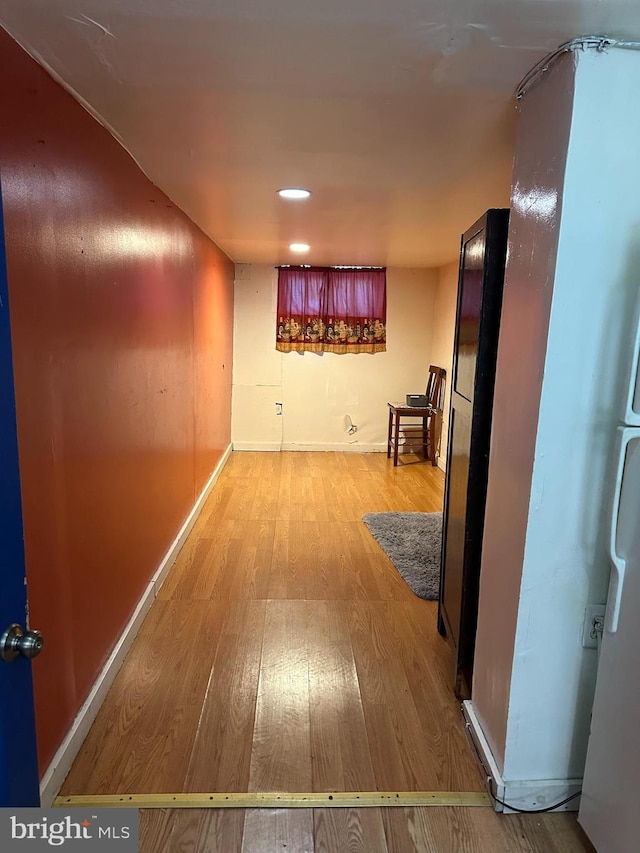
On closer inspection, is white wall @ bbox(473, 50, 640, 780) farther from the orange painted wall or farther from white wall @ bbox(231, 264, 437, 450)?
white wall @ bbox(231, 264, 437, 450)

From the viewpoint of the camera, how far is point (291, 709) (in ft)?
6.67

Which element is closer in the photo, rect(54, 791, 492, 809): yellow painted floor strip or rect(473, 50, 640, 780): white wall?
rect(473, 50, 640, 780): white wall

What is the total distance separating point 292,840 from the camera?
1.50 meters

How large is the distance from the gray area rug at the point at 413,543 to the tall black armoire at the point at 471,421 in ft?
2.19

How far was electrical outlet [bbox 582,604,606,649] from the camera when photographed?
4.99 ft

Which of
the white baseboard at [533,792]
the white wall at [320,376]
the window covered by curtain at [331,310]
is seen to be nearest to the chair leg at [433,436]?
the white wall at [320,376]

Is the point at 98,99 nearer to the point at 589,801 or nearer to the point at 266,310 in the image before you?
the point at 589,801

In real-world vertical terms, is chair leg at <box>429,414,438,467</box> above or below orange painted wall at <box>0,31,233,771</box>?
below

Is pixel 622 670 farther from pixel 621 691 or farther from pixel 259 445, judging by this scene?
pixel 259 445

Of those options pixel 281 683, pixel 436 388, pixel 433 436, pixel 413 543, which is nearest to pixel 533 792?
pixel 281 683

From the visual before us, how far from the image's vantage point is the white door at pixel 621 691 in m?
1.26

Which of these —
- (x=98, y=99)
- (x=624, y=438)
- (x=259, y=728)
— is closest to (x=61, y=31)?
(x=98, y=99)

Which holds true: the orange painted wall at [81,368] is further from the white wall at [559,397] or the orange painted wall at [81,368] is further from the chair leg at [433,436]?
the chair leg at [433,436]

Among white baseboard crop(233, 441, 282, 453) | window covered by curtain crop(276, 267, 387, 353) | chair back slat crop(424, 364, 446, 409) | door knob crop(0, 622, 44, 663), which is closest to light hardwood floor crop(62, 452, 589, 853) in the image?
door knob crop(0, 622, 44, 663)
